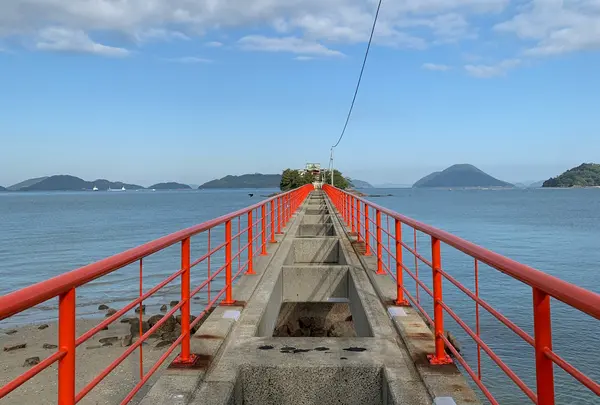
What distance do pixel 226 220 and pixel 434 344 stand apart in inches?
103

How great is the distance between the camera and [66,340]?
201 centimetres

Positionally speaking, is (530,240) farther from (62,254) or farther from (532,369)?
(62,254)

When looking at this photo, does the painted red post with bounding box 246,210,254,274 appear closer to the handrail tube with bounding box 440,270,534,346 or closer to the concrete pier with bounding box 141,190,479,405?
the concrete pier with bounding box 141,190,479,405

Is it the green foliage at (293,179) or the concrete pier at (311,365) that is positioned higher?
the green foliage at (293,179)

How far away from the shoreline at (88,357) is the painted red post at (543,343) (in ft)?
17.7

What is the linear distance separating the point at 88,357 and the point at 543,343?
9.39 metres

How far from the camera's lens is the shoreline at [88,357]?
7.43 meters

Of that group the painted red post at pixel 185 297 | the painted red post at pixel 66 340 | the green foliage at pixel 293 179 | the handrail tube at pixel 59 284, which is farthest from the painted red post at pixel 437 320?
the green foliage at pixel 293 179

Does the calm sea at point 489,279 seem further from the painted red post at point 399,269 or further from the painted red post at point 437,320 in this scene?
the painted red post at point 437,320

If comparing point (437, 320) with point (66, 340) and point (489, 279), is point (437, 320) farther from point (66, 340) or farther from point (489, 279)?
point (489, 279)

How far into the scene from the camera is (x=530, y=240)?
98.9 feet

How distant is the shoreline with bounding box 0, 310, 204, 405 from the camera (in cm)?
743

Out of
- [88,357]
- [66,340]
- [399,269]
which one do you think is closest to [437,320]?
[399,269]

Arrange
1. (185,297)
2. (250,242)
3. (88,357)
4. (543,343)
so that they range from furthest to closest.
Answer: (88,357), (250,242), (185,297), (543,343)
